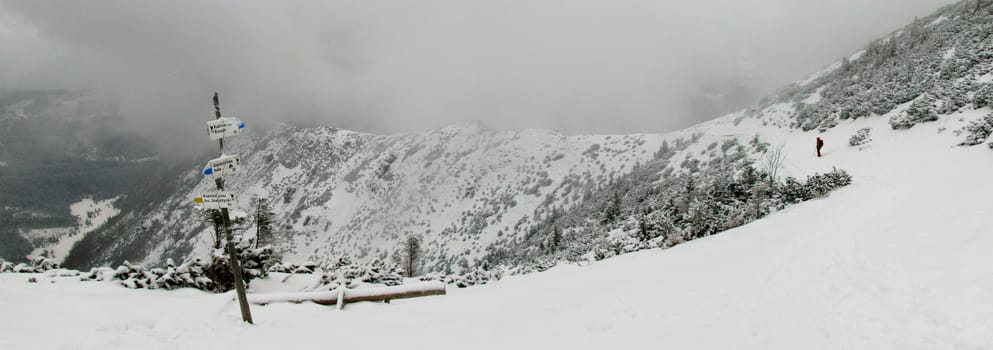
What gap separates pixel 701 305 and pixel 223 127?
29.9 ft

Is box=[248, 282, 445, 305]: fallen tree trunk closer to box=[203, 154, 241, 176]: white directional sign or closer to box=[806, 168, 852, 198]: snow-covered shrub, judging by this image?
box=[203, 154, 241, 176]: white directional sign

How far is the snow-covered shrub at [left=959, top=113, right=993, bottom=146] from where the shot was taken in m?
14.5

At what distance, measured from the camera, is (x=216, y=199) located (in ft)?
23.9

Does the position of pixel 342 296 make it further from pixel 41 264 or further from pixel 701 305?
pixel 41 264

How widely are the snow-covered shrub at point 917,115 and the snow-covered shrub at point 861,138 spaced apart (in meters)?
0.98

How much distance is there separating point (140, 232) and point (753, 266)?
186m

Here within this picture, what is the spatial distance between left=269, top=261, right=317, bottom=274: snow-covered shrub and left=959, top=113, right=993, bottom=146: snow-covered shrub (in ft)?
82.0

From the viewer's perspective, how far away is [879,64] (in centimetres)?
3114

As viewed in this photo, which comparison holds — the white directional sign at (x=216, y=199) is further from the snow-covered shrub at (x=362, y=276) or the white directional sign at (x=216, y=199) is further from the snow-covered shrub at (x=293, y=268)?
the snow-covered shrub at (x=293, y=268)

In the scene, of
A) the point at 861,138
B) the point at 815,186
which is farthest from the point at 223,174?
the point at 861,138

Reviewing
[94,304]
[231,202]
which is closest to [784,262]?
[231,202]

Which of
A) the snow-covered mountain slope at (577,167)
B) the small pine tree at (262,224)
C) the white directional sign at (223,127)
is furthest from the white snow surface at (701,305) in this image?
the small pine tree at (262,224)

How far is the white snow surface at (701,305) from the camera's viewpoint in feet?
18.3

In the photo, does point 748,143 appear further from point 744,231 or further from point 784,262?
point 784,262
